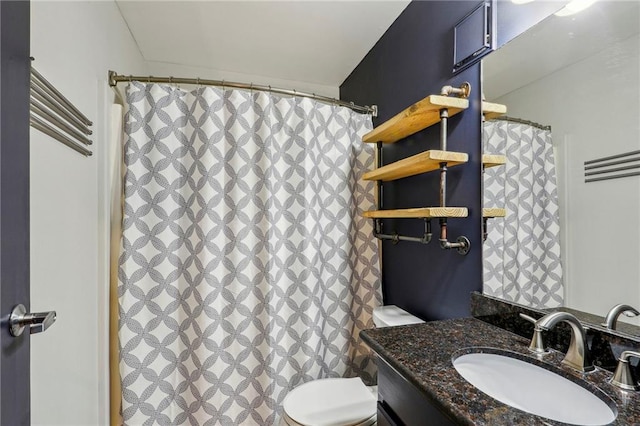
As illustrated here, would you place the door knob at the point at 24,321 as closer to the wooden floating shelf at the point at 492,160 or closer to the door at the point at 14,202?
the door at the point at 14,202

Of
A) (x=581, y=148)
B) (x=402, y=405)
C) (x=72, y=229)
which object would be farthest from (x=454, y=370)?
(x=72, y=229)

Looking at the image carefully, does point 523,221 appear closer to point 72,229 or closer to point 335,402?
point 335,402

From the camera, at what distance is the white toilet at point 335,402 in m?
1.30

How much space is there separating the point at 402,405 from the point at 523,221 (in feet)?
2.49

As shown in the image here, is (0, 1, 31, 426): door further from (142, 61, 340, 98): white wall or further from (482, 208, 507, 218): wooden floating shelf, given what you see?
(142, 61, 340, 98): white wall

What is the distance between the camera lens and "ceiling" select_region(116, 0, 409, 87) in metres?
1.69

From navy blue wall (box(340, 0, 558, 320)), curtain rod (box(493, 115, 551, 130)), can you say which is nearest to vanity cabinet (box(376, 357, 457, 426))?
navy blue wall (box(340, 0, 558, 320))

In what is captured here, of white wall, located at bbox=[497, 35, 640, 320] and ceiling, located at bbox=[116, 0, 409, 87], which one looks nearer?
white wall, located at bbox=[497, 35, 640, 320]

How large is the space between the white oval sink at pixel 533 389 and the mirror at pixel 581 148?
226 millimetres

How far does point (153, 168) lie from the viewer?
1534 mm

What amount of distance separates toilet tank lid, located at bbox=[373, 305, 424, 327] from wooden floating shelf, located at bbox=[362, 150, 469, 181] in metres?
0.76

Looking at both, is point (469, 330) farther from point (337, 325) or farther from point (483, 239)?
point (337, 325)

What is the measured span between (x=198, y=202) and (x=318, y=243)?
71 cm

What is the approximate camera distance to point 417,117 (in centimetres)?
139
